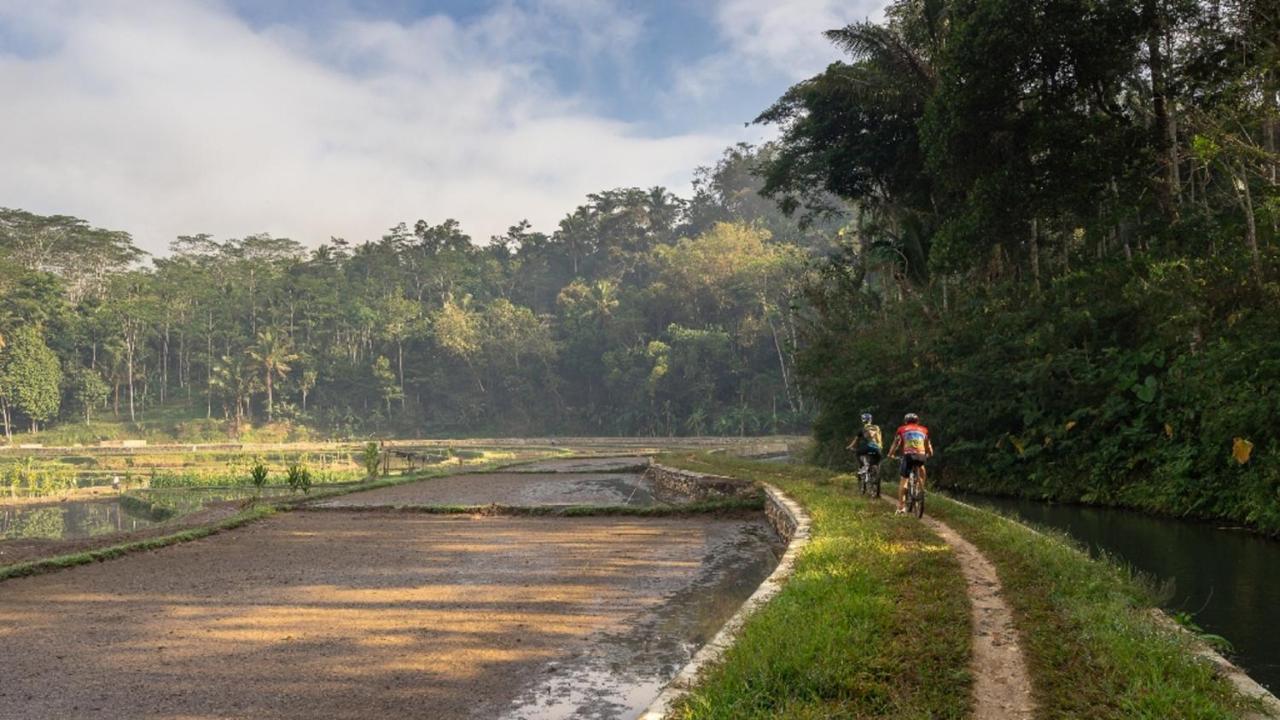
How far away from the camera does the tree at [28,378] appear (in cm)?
7419

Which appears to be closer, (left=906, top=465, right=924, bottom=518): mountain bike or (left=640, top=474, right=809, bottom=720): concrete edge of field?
(left=640, top=474, right=809, bottom=720): concrete edge of field

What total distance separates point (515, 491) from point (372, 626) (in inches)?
636

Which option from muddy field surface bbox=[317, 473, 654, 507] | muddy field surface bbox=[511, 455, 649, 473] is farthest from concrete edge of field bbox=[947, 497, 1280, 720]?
muddy field surface bbox=[511, 455, 649, 473]

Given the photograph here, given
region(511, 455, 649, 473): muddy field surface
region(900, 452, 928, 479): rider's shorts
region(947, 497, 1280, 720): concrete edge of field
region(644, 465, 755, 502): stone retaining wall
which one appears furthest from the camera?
region(511, 455, 649, 473): muddy field surface

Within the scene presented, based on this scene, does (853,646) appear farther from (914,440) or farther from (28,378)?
(28,378)

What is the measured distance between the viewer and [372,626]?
787 cm

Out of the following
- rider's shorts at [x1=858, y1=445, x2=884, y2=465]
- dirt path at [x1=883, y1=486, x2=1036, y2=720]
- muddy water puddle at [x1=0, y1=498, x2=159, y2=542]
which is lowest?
muddy water puddle at [x1=0, y1=498, x2=159, y2=542]

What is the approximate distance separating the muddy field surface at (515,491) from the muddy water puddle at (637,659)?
34.9 ft

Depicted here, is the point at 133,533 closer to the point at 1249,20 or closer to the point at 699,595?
the point at 699,595

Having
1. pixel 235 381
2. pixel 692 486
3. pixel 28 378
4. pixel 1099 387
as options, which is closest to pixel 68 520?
pixel 692 486

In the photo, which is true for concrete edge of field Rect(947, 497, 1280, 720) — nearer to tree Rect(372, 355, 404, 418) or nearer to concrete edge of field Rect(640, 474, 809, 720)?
concrete edge of field Rect(640, 474, 809, 720)

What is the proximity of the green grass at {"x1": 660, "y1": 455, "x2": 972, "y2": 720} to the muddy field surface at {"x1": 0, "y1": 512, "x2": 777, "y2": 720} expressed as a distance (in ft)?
3.49

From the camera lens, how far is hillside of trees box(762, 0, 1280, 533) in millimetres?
14156

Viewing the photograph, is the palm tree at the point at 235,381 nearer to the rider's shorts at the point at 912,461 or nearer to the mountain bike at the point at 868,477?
the mountain bike at the point at 868,477
